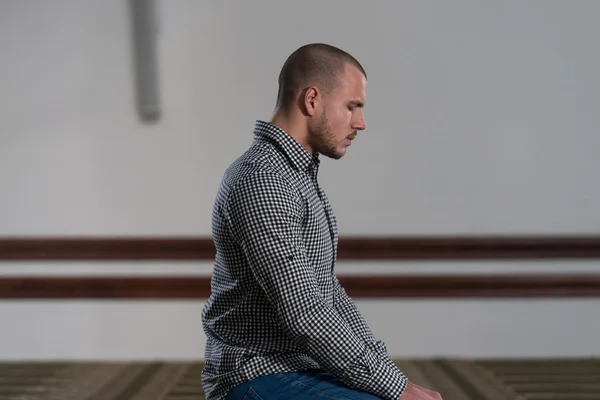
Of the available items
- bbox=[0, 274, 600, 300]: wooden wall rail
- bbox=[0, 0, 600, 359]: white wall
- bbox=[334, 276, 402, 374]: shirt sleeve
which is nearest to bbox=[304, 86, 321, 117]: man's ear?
bbox=[334, 276, 402, 374]: shirt sleeve

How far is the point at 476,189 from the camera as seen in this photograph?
12.3 ft

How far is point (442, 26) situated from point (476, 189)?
88cm

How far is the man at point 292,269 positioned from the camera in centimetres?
130

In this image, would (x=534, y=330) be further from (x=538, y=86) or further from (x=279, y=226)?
(x=279, y=226)

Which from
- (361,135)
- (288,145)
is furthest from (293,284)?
(361,135)

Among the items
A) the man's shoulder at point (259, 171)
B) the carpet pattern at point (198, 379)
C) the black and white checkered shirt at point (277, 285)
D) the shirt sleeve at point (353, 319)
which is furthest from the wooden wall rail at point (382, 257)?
the man's shoulder at point (259, 171)

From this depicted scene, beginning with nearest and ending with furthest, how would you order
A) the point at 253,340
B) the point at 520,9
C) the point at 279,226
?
the point at 279,226 → the point at 253,340 → the point at 520,9

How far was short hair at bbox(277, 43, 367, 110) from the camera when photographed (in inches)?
60.9

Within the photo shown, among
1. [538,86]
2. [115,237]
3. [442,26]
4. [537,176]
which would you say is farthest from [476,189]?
[115,237]

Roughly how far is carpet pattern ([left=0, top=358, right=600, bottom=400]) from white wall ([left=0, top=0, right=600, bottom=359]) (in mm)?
111

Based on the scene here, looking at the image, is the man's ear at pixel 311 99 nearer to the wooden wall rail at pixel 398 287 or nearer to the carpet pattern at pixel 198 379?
the carpet pattern at pixel 198 379

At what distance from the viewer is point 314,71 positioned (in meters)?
1.55

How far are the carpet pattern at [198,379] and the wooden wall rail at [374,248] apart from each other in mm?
558

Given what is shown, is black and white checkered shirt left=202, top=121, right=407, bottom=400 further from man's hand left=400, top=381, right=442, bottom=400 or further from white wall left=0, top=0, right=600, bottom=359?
white wall left=0, top=0, right=600, bottom=359
